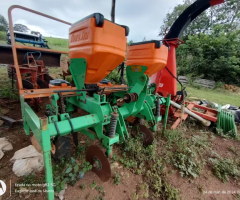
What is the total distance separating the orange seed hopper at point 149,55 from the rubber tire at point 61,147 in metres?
1.44

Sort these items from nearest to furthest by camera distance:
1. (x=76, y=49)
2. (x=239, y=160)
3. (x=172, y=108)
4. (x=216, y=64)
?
1. (x=76, y=49)
2. (x=239, y=160)
3. (x=172, y=108)
4. (x=216, y=64)

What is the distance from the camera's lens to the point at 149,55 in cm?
191

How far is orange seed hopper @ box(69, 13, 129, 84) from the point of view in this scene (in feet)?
3.96

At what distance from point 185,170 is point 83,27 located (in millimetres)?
2171

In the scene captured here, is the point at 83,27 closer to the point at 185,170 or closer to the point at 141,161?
the point at 141,161

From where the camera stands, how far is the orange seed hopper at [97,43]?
1206 millimetres

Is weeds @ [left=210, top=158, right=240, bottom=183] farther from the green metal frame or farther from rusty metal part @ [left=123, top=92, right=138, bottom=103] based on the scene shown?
rusty metal part @ [left=123, top=92, right=138, bottom=103]

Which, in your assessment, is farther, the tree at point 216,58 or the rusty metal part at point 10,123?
the tree at point 216,58

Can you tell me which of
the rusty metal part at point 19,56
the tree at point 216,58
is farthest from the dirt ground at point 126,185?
the tree at point 216,58

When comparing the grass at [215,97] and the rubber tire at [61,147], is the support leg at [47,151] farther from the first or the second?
the grass at [215,97]

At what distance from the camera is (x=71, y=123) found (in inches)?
50.2

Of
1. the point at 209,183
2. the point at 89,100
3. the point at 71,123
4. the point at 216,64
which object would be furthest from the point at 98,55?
the point at 216,64

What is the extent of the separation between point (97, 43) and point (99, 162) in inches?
49.5

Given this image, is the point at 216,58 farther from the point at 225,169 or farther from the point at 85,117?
the point at 85,117
